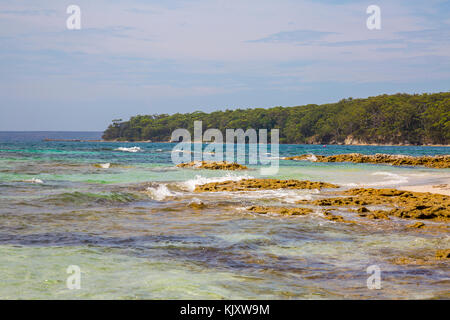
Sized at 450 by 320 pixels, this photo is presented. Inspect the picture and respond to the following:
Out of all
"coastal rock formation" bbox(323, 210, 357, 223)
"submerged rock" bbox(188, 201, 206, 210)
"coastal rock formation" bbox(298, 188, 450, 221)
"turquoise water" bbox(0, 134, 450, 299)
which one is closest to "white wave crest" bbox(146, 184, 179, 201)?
"submerged rock" bbox(188, 201, 206, 210)

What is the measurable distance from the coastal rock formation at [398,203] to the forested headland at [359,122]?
400ft

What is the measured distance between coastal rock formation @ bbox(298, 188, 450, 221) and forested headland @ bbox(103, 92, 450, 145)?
122m

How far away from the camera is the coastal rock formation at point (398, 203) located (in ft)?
37.6

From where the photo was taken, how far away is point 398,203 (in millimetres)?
13781

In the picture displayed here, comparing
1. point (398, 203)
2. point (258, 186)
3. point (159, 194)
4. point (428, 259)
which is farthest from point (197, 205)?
point (428, 259)

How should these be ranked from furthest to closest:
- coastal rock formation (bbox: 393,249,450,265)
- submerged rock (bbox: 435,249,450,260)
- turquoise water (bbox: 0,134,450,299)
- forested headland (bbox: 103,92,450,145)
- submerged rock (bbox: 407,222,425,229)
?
forested headland (bbox: 103,92,450,145), submerged rock (bbox: 407,222,425,229), submerged rock (bbox: 435,249,450,260), coastal rock formation (bbox: 393,249,450,265), turquoise water (bbox: 0,134,450,299)

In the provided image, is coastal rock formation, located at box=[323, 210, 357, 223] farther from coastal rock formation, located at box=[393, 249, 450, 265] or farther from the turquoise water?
coastal rock formation, located at box=[393, 249, 450, 265]

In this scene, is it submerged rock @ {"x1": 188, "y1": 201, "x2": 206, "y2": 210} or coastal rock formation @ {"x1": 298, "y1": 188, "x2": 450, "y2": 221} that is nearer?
coastal rock formation @ {"x1": 298, "y1": 188, "x2": 450, "y2": 221}

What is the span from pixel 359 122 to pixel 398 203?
143 meters

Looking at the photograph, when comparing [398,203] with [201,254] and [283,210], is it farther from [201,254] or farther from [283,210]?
[201,254]

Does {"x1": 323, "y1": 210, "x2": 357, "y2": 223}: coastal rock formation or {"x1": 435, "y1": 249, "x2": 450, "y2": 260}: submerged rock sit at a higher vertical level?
{"x1": 435, "y1": 249, "x2": 450, "y2": 260}: submerged rock

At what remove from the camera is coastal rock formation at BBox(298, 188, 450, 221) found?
11.4 metres
